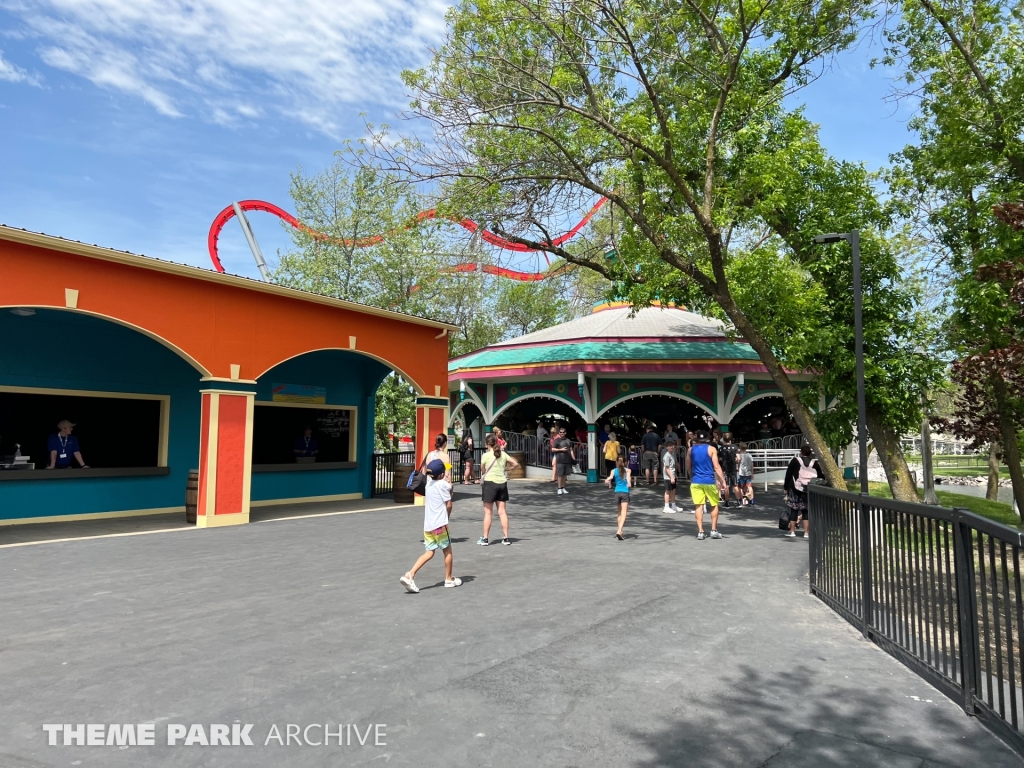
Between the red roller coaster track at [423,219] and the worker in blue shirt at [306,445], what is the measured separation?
215 inches

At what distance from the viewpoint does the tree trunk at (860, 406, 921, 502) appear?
39.1 feet

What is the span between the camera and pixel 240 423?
516 inches

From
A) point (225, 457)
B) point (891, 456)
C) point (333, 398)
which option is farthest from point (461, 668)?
point (333, 398)

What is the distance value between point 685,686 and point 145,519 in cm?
1197

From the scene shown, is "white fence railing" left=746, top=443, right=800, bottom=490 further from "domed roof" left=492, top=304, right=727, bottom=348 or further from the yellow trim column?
the yellow trim column

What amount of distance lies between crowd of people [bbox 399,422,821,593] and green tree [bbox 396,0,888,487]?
45.4 inches

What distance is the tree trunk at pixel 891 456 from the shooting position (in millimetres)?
11906

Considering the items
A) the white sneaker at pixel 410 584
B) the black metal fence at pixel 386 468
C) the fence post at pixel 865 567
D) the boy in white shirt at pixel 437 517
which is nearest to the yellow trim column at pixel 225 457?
the black metal fence at pixel 386 468

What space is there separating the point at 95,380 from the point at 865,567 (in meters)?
13.2

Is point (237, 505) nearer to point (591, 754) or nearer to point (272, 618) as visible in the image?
point (272, 618)

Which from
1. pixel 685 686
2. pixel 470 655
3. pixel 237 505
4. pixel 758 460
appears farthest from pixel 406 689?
pixel 758 460

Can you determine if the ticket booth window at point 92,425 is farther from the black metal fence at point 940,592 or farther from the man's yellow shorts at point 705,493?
the black metal fence at point 940,592

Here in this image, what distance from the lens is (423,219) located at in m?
15.6

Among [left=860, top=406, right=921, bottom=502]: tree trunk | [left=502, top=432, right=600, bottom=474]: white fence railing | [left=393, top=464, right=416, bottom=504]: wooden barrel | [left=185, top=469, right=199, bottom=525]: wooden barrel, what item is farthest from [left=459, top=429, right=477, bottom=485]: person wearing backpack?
[left=860, top=406, right=921, bottom=502]: tree trunk
